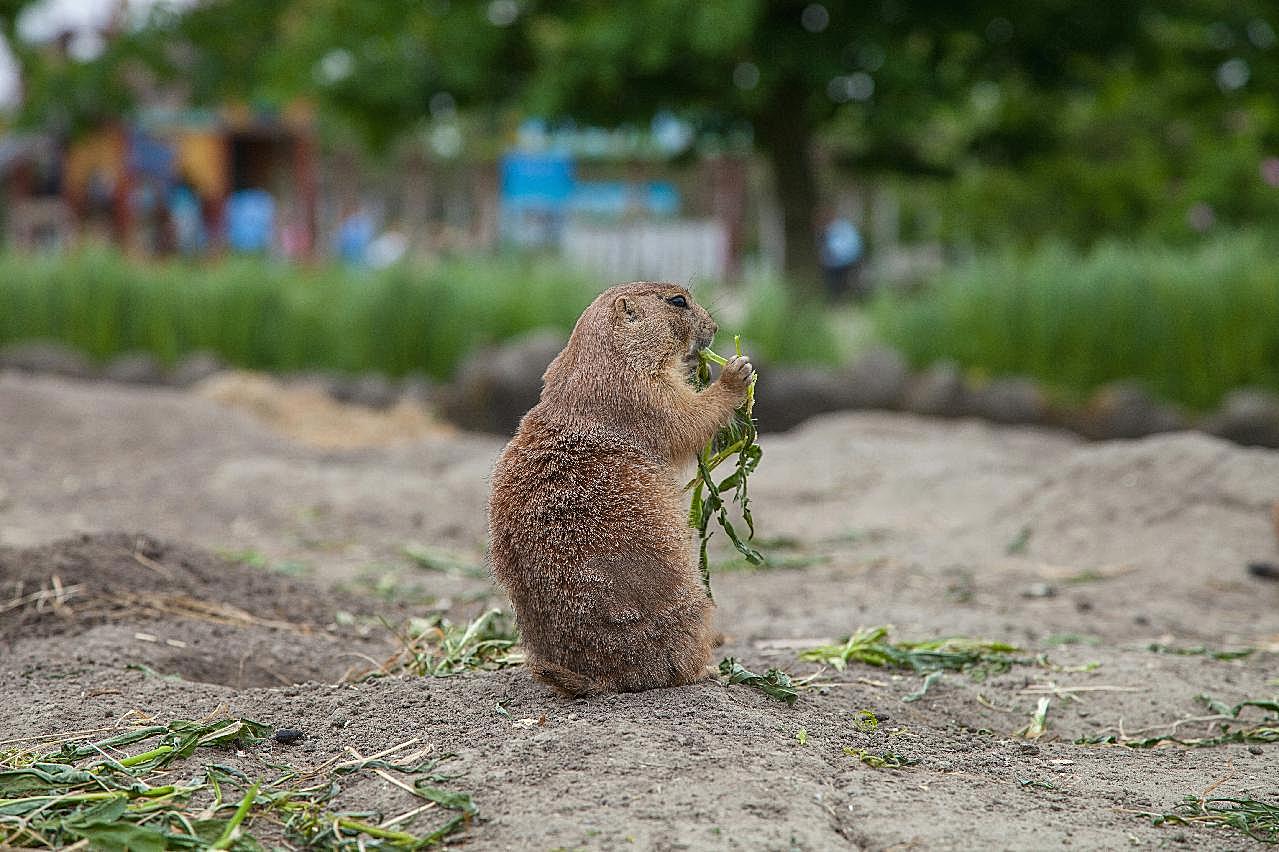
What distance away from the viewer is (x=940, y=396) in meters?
9.39

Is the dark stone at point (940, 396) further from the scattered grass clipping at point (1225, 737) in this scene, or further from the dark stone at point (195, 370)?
the scattered grass clipping at point (1225, 737)

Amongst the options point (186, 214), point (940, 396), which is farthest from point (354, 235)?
point (940, 396)

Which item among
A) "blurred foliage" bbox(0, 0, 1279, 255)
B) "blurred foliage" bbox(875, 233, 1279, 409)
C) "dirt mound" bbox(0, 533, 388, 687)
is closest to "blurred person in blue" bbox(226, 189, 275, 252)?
"blurred foliage" bbox(0, 0, 1279, 255)

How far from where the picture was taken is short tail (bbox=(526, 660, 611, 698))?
313 cm

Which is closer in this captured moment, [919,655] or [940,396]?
[919,655]

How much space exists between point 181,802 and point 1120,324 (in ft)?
26.6

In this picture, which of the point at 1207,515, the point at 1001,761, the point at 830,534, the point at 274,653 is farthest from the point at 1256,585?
the point at 274,653

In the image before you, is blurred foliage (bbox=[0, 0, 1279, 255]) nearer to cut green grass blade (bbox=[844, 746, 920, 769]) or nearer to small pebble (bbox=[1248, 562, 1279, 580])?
small pebble (bbox=[1248, 562, 1279, 580])

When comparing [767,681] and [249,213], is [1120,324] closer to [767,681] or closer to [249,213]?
[767,681]

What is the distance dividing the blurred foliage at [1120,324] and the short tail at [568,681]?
23.1 ft

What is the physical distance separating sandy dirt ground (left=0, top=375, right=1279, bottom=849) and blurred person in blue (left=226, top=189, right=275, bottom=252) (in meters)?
18.1

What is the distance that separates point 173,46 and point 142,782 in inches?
549

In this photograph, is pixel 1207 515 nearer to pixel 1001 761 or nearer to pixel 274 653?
pixel 1001 761

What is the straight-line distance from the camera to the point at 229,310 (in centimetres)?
1130
